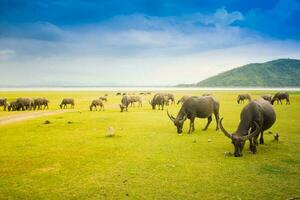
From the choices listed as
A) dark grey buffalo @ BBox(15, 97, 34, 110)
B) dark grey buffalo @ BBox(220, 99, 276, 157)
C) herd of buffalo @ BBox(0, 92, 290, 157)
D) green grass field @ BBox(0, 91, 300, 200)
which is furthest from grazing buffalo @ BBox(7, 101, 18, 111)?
dark grey buffalo @ BBox(220, 99, 276, 157)

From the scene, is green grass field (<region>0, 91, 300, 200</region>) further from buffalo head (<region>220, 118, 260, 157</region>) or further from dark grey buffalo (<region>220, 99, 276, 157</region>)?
dark grey buffalo (<region>220, 99, 276, 157</region>)

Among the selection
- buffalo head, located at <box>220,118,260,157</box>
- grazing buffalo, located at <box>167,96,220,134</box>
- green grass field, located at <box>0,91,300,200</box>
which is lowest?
green grass field, located at <box>0,91,300,200</box>

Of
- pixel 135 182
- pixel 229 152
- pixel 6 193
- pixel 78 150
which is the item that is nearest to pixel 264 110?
pixel 229 152

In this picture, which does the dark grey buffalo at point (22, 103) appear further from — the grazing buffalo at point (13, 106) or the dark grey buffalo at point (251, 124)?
the dark grey buffalo at point (251, 124)

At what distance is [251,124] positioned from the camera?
13336mm

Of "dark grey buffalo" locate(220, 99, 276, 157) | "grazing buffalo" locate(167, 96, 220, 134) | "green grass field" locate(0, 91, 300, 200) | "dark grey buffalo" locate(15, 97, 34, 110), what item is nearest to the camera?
"green grass field" locate(0, 91, 300, 200)

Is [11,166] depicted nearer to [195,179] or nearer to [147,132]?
[195,179]

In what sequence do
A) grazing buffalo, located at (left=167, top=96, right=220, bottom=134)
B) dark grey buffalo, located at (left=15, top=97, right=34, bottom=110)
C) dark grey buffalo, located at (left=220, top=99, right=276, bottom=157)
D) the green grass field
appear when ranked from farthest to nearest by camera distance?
dark grey buffalo, located at (left=15, top=97, right=34, bottom=110), grazing buffalo, located at (left=167, top=96, right=220, bottom=134), dark grey buffalo, located at (left=220, top=99, right=276, bottom=157), the green grass field

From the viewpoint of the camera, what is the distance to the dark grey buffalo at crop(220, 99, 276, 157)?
40.4 ft

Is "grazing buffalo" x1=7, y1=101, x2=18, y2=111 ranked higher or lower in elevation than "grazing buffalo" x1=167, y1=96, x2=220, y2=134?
lower

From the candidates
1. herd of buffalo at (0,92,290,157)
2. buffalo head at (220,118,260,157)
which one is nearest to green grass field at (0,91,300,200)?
buffalo head at (220,118,260,157)

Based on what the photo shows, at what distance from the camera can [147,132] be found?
19.7 metres

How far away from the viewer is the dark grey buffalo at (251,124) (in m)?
12.3

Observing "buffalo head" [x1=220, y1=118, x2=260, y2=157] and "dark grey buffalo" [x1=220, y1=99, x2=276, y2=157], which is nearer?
"buffalo head" [x1=220, y1=118, x2=260, y2=157]
